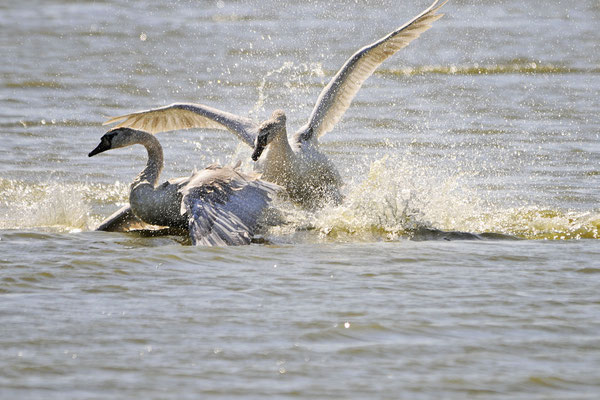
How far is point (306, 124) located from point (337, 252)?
264 centimetres

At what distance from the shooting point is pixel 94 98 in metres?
16.5

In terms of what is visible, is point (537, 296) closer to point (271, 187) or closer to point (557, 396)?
point (557, 396)

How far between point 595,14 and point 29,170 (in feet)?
50.1

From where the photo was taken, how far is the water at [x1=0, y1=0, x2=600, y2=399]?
17.2 ft

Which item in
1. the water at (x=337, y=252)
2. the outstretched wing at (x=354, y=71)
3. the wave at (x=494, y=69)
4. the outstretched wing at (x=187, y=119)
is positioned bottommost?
the water at (x=337, y=252)

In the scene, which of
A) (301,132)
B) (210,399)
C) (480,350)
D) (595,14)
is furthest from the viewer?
(595,14)

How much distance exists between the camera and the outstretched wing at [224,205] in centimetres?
805

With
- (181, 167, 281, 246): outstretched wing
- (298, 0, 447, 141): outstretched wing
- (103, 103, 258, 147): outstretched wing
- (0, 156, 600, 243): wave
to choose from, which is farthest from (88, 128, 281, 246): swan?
(298, 0, 447, 141): outstretched wing

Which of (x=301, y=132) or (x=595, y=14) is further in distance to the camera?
(x=595, y=14)

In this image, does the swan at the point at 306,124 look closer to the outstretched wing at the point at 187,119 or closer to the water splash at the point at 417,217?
the outstretched wing at the point at 187,119

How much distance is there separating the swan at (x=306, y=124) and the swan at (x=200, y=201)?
1.18 feet

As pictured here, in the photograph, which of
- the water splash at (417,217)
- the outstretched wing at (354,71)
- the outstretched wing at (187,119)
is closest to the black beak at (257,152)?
the water splash at (417,217)

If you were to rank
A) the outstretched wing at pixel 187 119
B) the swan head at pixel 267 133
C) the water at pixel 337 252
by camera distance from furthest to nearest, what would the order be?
1. the outstretched wing at pixel 187 119
2. the swan head at pixel 267 133
3. the water at pixel 337 252

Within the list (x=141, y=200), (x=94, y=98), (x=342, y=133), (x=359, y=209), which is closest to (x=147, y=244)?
(x=141, y=200)
